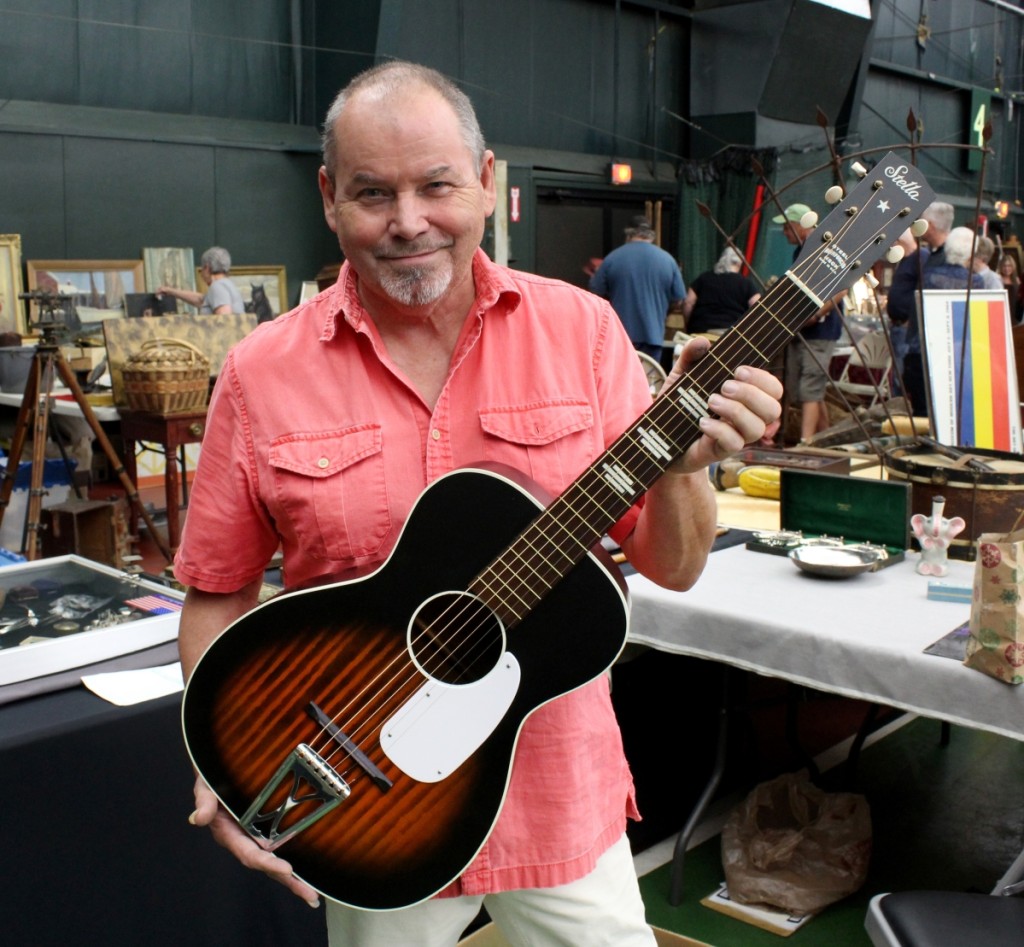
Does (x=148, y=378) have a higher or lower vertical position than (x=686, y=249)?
lower

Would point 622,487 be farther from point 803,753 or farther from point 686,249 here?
point 686,249

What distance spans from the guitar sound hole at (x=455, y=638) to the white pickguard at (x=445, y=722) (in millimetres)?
14

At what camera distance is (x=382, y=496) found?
57.1 inches

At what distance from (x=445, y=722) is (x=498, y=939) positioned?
1117 mm

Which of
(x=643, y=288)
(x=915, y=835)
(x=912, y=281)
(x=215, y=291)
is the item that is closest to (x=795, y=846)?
(x=915, y=835)

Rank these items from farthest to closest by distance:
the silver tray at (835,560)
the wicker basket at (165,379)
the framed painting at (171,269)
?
the framed painting at (171,269)
the wicker basket at (165,379)
the silver tray at (835,560)

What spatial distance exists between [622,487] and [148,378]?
13.8 feet

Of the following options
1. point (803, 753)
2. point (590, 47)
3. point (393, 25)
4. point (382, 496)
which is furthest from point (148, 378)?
point (590, 47)

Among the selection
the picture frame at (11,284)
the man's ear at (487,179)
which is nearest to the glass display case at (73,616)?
the man's ear at (487,179)

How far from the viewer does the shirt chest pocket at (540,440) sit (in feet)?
4.81

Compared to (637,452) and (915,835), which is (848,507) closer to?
(915,835)

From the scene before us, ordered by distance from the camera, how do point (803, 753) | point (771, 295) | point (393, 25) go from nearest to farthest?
point (771, 295)
point (803, 753)
point (393, 25)

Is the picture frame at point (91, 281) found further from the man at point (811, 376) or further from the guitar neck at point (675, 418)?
the guitar neck at point (675, 418)

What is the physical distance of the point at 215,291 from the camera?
8.23 meters
